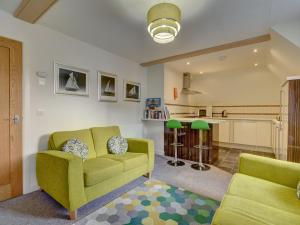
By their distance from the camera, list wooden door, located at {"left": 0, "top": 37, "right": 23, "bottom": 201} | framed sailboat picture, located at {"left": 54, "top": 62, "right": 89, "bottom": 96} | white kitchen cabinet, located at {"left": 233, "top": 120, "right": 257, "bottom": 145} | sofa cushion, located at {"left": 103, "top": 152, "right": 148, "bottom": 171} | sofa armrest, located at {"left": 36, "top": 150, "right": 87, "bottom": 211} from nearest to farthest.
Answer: sofa armrest, located at {"left": 36, "top": 150, "right": 87, "bottom": 211}
wooden door, located at {"left": 0, "top": 37, "right": 23, "bottom": 201}
sofa cushion, located at {"left": 103, "top": 152, "right": 148, "bottom": 171}
framed sailboat picture, located at {"left": 54, "top": 62, "right": 89, "bottom": 96}
white kitchen cabinet, located at {"left": 233, "top": 120, "right": 257, "bottom": 145}

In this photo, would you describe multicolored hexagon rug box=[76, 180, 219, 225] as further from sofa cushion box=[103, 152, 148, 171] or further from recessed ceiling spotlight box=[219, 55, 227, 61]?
recessed ceiling spotlight box=[219, 55, 227, 61]

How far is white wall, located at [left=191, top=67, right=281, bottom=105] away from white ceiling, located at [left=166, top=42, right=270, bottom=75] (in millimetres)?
344

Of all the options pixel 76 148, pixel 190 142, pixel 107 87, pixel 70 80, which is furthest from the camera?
pixel 190 142

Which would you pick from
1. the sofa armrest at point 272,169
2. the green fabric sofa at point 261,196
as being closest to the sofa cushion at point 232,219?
the green fabric sofa at point 261,196

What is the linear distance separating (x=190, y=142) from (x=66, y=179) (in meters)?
2.83

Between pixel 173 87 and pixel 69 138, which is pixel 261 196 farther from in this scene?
pixel 173 87

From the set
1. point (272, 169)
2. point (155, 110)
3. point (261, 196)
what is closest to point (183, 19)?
point (272, 169)

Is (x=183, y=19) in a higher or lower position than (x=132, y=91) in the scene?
higher

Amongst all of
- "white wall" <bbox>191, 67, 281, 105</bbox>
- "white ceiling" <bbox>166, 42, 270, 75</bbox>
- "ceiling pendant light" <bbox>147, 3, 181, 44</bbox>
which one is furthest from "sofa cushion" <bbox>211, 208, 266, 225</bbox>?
"white wall" <bbox>191, 67, 281, 105</bbox>

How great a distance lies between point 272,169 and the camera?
166cm

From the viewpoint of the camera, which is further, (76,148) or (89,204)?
(76,148)

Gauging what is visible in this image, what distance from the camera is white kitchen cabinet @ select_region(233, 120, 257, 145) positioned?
14.8 ft

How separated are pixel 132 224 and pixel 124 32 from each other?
8.56 ft

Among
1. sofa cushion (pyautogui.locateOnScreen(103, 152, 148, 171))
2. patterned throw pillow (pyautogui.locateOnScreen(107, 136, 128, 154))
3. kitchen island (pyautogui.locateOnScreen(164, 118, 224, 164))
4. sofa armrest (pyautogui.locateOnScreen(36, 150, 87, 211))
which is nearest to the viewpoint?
sofa armrest (pyautogui.locateOnScreen(36, 150, 87, 211))
